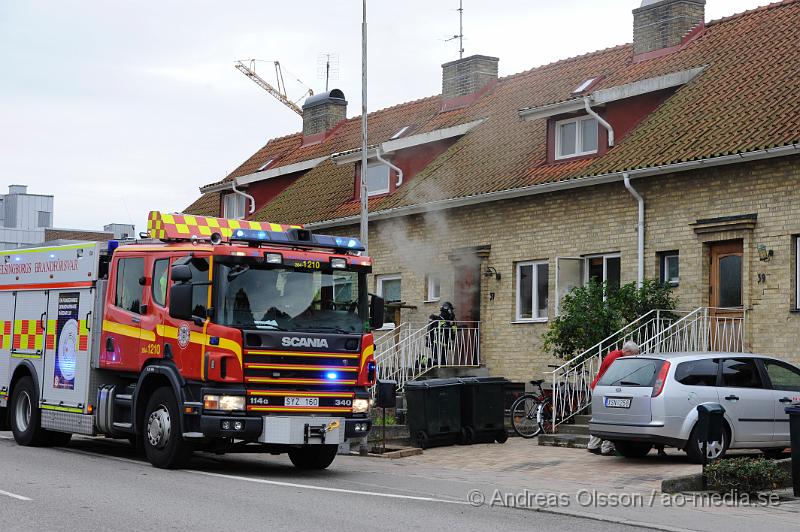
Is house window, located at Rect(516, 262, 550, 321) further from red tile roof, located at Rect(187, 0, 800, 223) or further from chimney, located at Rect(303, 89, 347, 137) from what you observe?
chimney, located at Rect(303, 89, 347, 137)

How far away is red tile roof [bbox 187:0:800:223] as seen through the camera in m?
20.9

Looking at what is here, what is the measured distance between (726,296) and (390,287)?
34.3 feet

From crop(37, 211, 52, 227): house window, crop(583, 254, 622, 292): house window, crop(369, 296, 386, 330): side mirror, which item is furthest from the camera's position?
crop(37, 211, 52, 227): house window

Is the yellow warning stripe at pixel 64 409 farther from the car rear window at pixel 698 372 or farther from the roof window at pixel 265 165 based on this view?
the roof window at pixel 265 165

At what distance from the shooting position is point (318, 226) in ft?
102

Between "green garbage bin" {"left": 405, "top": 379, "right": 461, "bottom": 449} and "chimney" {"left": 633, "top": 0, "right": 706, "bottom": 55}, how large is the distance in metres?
10.4

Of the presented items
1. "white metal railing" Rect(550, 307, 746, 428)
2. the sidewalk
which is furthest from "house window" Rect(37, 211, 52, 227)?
the sidewalk

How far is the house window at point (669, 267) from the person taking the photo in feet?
70.5

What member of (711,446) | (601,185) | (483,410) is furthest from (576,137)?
(711,446)

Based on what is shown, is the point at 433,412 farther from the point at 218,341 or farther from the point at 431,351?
the point at 431,351

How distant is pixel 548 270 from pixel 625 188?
280 centimetres

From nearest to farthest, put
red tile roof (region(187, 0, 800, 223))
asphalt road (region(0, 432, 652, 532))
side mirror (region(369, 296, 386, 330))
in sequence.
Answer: asphalt road (region(0, 432, 652, 532)) < side mirror (region(369, 296, 386, 330)) < red tile roof (region(187, 0, 800, 223))

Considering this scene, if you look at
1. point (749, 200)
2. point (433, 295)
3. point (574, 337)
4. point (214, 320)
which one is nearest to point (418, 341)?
point (433, 295)

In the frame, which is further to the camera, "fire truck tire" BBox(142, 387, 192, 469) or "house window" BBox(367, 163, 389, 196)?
"house window" BBox(367, 163, 389, 196)
